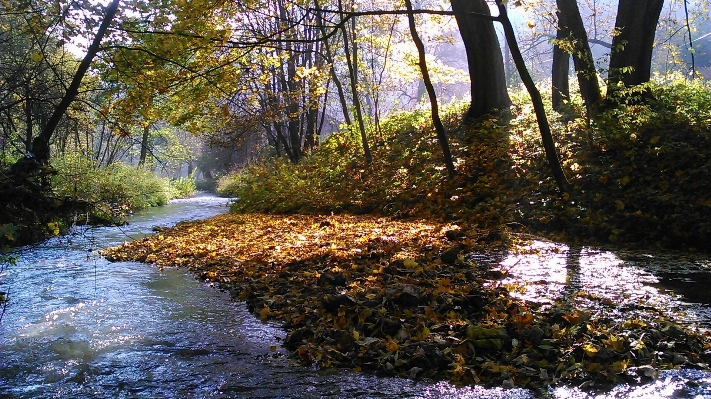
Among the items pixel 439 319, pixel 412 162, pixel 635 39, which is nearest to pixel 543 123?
pixel 635 39

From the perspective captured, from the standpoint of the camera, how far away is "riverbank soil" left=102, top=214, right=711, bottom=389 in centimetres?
347

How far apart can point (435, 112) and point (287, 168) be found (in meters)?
8.16

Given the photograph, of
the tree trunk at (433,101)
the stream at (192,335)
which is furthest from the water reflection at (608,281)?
the tree trunk at (433,101)

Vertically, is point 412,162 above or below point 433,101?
below

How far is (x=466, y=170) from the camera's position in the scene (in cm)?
1063

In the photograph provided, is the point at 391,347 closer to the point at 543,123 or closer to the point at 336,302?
the point at 336,302

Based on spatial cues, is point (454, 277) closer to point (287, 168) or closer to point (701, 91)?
point (701, 91)

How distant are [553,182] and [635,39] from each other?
4.43m

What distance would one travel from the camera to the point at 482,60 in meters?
12.9

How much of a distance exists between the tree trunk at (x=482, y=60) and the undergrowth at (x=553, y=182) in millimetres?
633

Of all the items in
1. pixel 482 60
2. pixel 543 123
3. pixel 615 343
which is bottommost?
pixel 615 343

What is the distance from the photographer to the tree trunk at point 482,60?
1266cm

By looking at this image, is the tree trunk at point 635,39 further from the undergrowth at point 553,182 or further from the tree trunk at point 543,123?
the tree trunk at point 543,123

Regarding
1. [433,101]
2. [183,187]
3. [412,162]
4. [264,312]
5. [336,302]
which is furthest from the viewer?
[183,187]
